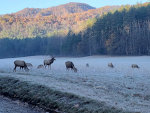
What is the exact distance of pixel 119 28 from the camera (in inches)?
2785

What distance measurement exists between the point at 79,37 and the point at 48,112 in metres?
76.0

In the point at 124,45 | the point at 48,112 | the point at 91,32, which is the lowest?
the point at 48,112

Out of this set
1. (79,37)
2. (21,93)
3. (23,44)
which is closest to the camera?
(21,93)

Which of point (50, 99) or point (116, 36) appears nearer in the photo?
point (50, 99)

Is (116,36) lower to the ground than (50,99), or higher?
higher

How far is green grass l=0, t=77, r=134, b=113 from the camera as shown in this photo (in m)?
10.3

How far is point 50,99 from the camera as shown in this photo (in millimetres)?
12352

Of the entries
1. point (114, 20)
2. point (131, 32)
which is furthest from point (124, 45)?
point (114, 20)

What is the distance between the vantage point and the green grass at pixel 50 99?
407 inches

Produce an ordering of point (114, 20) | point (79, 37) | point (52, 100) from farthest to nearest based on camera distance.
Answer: point (79, 37) → point (114, 20) → point (52, 100)

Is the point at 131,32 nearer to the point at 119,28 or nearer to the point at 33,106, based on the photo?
the point at 119,28

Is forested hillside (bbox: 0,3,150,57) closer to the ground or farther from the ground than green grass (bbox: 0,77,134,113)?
farther from the ground

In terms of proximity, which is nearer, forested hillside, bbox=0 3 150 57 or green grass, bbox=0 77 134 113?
green grass, bbox=0 77 134 113

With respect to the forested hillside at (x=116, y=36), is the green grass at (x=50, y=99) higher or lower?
lower
